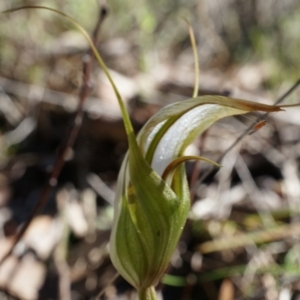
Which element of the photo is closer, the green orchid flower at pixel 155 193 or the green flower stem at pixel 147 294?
the green orchid flower at pixel 155 193

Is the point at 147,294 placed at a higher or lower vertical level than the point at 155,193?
lower

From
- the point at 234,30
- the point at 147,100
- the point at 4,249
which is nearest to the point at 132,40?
the point at 147,100

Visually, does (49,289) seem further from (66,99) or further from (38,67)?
(38,67)

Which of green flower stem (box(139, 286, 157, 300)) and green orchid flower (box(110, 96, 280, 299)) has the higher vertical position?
green orchid flower (box(110, 96, 280, 299))

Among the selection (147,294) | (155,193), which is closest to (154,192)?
(155,193)

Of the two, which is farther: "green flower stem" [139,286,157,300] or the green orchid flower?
"green flower stem" [139,286,157,300]

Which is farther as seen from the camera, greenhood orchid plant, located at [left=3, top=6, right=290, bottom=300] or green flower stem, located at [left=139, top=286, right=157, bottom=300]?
green flower stem, located at [left=139, top=286, right=157, bottom=300]

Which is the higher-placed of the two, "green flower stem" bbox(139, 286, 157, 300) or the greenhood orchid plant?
the greenhood orchid plant

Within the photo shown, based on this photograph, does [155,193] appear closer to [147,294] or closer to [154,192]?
[154,192]
